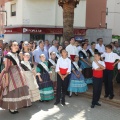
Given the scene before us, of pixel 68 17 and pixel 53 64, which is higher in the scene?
pixel 68 17

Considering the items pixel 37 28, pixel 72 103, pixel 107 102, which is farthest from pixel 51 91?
pixel 37 28

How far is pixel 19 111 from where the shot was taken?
655cm

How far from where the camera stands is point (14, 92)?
5.95 meters

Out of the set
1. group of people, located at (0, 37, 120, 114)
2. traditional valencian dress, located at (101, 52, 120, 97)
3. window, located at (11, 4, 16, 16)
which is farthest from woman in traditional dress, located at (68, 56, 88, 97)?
window, located at (11, 4, 16, 16)

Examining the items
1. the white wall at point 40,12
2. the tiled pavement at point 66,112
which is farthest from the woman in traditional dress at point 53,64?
the white wall at point 40,12

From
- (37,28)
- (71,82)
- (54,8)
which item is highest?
(54,8)

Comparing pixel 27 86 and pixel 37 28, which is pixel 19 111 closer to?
pixel 27 86

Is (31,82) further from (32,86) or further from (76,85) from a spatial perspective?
(76,85)

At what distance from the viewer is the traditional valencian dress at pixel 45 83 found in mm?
7184

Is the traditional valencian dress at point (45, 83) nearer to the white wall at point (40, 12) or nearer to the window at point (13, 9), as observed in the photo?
the white wall at point (40, 12)

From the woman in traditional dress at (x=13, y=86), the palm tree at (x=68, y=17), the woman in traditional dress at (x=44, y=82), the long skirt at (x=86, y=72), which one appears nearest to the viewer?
the woman in traditional dress at (x=13, y=86)

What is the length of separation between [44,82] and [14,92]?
4.64 ft

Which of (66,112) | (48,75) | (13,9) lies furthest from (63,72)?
(13,9)

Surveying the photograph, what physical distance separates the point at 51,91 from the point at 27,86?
1322mm
